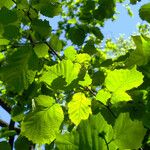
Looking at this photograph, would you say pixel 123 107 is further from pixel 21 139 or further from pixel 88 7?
pixel 88 7

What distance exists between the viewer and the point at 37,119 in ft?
4.29

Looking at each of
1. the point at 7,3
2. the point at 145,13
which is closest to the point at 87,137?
the point at 145,13

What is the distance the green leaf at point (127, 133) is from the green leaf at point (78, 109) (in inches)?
12.0

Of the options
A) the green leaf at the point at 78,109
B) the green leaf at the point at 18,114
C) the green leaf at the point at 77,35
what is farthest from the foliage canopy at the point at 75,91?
the green leaf at the point at 77,35

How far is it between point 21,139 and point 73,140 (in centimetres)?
107

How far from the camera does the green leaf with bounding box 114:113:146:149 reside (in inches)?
36.8

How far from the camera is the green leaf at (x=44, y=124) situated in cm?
129

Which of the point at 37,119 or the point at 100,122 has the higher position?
the point at 37,119

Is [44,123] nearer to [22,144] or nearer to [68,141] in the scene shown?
[68,141]

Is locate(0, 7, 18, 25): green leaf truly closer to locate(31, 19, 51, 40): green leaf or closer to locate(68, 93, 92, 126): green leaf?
locate(31, 19, 51, 40): green leaf

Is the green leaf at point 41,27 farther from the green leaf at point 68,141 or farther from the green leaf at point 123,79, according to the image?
the green leaf at point 68,141

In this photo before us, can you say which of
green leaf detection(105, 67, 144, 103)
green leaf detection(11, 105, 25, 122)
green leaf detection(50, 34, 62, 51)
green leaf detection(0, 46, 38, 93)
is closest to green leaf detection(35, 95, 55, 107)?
green leaf detection(0, 46, 38, 93)

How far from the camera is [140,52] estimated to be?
1426 mm

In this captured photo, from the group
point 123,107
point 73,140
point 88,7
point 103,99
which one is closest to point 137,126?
point 73,140
